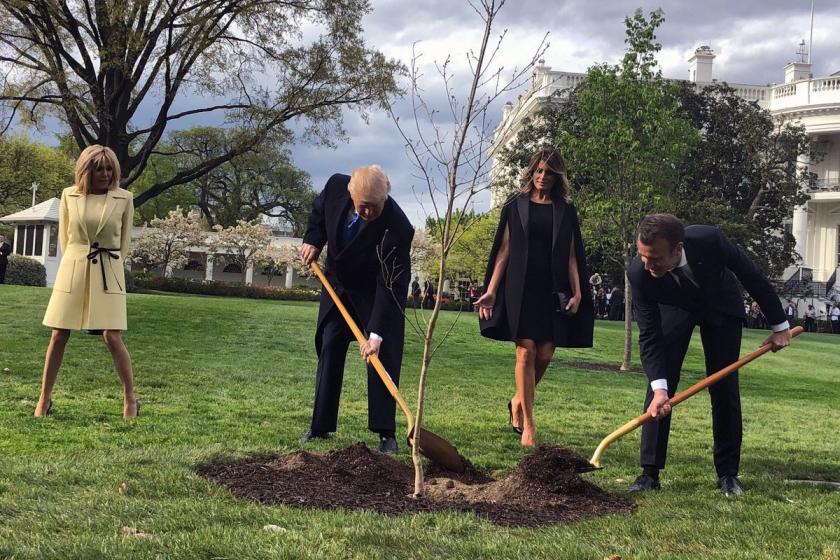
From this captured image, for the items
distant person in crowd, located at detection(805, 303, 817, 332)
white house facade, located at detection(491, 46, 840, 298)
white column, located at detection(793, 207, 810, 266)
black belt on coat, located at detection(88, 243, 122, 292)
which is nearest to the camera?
black belt on coat, located at detection(88, 243, 122, 292)

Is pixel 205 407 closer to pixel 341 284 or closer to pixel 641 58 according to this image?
pixel 341 284

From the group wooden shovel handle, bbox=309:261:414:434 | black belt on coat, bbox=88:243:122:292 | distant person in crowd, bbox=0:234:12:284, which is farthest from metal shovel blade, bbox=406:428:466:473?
distant person in crowd, bbox=0:234:12:284

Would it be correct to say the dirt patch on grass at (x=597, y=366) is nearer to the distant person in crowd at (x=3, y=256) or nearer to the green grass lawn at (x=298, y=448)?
the green grass lawn at (x=298, y=448)

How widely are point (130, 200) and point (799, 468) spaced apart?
503cm

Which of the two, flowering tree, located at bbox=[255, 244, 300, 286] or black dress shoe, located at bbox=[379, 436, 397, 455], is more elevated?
flowering tree, located at bbox=[255, 244, 300, 286]

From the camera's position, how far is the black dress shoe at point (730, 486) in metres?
4.38

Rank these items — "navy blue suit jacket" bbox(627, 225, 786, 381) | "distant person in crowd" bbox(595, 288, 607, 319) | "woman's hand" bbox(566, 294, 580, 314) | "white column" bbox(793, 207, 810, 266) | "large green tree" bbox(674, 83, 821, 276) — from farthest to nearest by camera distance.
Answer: "white column" bbox(793, 207, 810, 266), "large green tree" bbox(674, 83, 821, 276), "distant person in crowd" bbox(595, 288, 607, 319), "woman's hand" bbox(566, 294, 580, 314), "navy blue suit jacket" bbox(627, 225, 786, 381)

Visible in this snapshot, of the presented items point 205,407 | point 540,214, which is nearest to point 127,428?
point 205,407

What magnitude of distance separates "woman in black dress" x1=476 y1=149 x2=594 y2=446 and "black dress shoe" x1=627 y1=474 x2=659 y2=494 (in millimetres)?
1340

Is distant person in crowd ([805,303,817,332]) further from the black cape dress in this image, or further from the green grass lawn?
the black cape dress

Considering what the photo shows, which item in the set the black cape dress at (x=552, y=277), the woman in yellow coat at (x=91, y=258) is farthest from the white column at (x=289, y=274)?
the black cape dress at (x=552, y=277)

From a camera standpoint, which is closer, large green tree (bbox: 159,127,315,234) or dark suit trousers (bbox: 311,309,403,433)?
dark suit trousers (bbox: 311,309,403,433)

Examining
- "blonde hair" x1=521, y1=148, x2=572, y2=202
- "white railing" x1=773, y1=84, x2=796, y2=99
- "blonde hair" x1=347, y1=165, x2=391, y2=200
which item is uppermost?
"white railing" x1=773, y1=84, x2=796, y2=99

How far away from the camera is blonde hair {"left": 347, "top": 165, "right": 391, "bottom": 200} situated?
4.86 m
